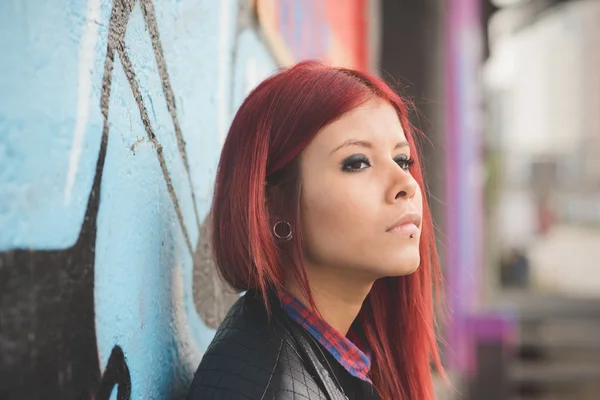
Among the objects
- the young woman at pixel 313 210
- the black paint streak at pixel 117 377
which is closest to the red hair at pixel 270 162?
the young woman at pixel 313 210

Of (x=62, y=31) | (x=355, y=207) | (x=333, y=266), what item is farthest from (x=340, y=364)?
(x=62, y=31)

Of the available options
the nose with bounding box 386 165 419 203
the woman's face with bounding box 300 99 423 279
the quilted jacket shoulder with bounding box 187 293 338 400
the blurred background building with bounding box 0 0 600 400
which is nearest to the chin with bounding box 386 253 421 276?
the woman's face with bounding box 300 99 423 279

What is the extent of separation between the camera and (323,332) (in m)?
1.22

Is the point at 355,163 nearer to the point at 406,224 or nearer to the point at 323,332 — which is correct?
the point at 406,224

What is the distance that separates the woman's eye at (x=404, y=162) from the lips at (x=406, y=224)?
0.14 metres

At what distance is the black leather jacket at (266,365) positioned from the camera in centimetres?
101

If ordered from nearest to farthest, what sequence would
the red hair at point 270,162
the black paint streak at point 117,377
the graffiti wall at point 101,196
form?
the graffiti wall at point 101,196 → the black paint streak at point 117,377 → the red hair at point 270,162

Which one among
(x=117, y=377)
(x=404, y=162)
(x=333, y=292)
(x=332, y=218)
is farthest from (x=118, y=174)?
(x=404, y=162)

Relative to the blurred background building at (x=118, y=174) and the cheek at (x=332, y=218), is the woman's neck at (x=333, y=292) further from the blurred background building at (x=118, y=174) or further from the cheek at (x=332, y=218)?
the blurred background building at (x=118, y=174)

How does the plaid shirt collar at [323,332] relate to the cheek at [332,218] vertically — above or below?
below

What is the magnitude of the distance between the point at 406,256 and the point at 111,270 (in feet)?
1.77

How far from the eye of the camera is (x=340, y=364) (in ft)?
4.03

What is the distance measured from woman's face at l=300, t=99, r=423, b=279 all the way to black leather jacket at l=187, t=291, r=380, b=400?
16 centimetres

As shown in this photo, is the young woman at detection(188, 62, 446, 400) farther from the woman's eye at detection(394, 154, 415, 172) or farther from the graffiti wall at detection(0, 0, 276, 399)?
the graffiti wall at detection(0, 0, 276, 399)
